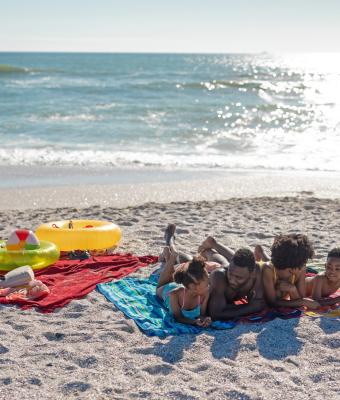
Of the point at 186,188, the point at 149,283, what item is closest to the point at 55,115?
the point at 186,188

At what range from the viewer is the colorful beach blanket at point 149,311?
487cm

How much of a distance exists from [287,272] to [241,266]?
53 cm

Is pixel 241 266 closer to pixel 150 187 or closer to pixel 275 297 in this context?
pixel 275 297

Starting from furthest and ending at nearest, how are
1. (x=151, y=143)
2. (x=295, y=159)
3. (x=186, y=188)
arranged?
(x=151, y=143) → (x=295, y=159) → (x=186, y=188)

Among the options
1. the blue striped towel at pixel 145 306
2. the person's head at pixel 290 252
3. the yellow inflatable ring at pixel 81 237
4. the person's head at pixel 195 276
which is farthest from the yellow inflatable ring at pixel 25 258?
the person's head at pixel 290 252

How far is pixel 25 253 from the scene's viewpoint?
20.5ft

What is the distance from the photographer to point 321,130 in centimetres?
1977

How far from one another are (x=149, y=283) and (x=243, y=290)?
1133 mm

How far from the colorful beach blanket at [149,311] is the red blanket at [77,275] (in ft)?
0.70

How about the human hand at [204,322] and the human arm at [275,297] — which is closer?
the human hand at [204,322]

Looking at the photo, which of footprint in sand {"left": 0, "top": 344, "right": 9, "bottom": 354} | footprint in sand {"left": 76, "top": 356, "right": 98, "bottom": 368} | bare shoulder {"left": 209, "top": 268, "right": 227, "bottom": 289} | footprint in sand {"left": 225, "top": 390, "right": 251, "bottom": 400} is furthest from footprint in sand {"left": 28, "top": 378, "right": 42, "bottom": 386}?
bare shoulder {"left": 209, "top": 268, "right": 227, "bottom": 289}

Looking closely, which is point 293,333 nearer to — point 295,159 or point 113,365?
point 113,365

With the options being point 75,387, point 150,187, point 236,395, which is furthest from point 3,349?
point 150,187

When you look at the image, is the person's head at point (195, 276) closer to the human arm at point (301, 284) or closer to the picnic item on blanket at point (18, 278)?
the human arm at point (301, 284)
